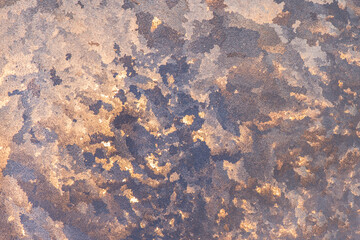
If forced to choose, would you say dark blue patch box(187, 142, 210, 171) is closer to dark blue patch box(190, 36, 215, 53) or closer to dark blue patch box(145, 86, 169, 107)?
dark blue patch box(145, 86, 169, 107)

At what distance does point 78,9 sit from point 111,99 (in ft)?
0.99

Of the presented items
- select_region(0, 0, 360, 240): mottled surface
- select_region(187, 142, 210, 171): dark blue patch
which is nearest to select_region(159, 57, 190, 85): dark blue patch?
select_region(0, 0, 360, 240): mottled surface

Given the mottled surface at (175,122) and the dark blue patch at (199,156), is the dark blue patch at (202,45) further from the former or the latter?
the dark blue patch at (199,156)

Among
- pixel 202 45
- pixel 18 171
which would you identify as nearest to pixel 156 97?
pixel 202 45

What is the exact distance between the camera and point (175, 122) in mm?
827

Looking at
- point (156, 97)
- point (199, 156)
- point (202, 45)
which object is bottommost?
point (199, 156)

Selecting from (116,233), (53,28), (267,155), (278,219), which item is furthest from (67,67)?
(278,219)

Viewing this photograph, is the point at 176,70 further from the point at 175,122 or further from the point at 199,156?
the point at 199,156

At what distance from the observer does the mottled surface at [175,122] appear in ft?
2.68

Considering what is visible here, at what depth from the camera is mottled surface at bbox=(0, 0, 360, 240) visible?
0.82 metres

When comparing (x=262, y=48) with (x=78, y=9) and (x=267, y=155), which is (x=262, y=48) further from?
(x=78, y=9)

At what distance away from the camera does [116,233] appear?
0.83 meters

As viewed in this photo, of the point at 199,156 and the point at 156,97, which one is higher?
the point at 156,97

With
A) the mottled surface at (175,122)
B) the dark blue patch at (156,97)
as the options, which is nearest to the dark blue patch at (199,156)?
the mottled surface at (175,122)
